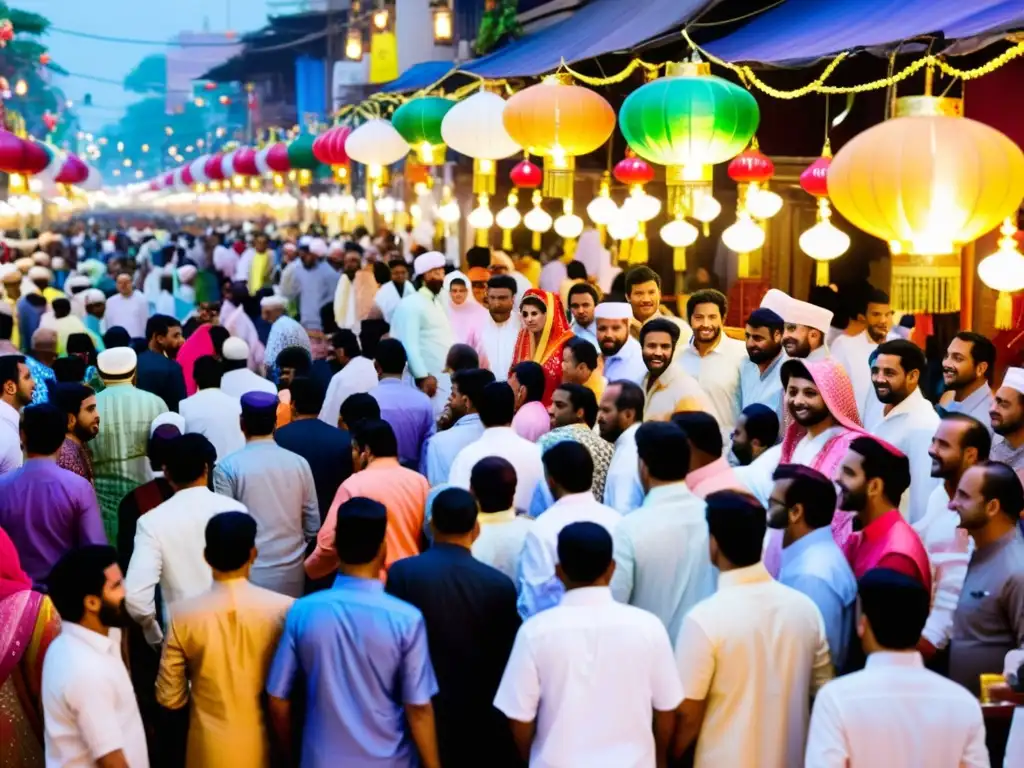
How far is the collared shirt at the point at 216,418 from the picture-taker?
739 centimetres

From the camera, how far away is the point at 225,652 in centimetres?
448

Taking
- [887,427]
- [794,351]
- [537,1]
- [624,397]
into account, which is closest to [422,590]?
[624,397]

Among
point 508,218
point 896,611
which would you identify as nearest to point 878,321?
point 896,611

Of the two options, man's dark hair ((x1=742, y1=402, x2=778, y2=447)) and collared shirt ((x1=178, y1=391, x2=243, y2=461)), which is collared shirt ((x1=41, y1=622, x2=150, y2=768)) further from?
collared shirt ((x1=178, y1=391, x2=243, y2=461))

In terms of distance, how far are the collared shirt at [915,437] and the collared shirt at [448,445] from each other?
5.92ft

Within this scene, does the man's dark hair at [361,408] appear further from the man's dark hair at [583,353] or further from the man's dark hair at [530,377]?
the man's dark hair at [583,353]

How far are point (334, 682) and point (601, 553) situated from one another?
91 cm

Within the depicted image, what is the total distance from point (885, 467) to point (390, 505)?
6.24 ft

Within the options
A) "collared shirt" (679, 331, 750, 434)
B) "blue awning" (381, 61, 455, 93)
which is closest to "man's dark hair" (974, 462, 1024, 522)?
"collared shirt" (679, 331, 750, 434)

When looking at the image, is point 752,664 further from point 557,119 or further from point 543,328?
point 557,119

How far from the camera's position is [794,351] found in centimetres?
740

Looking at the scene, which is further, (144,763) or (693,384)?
(693,384)

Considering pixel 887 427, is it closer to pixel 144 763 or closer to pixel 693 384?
pixel 693 384

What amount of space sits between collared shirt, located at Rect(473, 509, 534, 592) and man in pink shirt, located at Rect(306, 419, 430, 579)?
728mm
